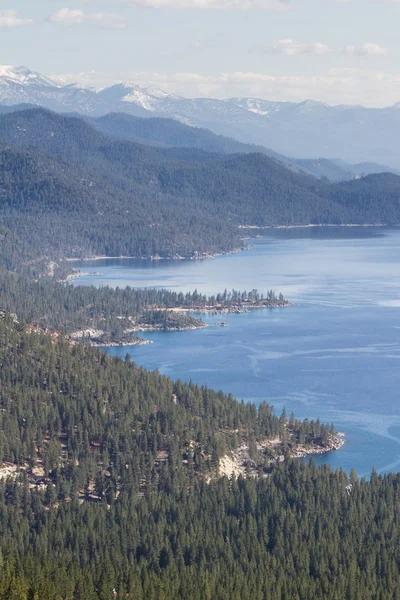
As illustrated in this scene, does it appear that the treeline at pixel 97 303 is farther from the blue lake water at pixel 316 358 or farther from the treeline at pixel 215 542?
the treeline at pixel 215 542

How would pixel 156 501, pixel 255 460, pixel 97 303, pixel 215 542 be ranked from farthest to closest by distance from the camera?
pixel 97 303, pixel 255 460, pixel 156 501, pixel 215 542

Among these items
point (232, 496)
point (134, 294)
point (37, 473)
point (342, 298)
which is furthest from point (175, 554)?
point (342, 298)

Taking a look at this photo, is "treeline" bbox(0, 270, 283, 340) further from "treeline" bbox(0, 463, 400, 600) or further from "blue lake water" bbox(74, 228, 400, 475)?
"treeline" bbox(0, 463, 400, 600)

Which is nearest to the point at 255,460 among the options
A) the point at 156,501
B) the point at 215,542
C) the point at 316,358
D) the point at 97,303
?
the point at 156,501

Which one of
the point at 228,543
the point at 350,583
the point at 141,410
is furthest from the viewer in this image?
the point at 141,410

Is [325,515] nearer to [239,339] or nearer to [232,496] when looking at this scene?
[232,496]

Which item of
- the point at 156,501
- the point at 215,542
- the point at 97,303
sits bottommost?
the point at 215,542

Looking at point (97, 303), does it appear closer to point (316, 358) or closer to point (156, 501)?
point (316, 358)

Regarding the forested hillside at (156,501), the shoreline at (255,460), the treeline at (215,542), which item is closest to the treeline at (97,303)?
the forested hillside at (156,501)
